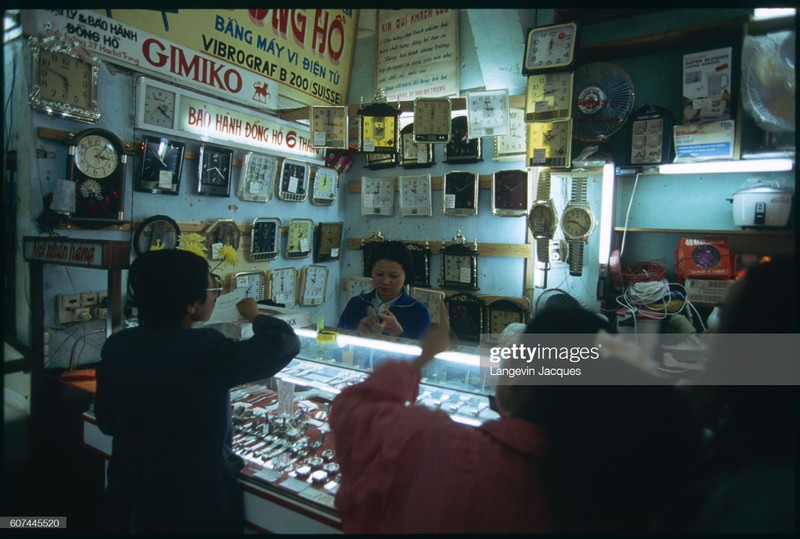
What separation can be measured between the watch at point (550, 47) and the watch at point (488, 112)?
338 millimetres

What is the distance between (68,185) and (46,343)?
3.81 ft

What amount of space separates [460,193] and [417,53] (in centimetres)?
186

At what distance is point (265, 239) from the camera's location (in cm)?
495

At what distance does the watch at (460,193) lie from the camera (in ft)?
17.0

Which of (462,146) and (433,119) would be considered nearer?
(433,119)

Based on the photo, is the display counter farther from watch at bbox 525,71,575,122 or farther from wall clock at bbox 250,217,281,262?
watch at bbox 525,71,575,122

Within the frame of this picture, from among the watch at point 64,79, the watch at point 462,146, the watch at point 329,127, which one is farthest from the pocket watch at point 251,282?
the watch at point 462,146

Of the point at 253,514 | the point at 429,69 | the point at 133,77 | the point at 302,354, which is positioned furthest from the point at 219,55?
the point at 253,514

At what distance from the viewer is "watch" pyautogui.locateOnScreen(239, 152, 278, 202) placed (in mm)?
4645

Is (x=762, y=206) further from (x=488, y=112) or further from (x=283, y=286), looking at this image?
(x=283, y=286)

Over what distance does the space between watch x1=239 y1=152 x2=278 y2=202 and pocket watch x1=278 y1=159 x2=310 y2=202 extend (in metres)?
0.11

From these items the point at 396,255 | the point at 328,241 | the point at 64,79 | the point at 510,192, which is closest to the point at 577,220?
the point at 510,192

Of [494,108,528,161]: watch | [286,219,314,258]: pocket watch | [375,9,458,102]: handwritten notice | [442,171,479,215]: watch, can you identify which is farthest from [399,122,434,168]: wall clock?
[286,219,314,258]: pocket watch

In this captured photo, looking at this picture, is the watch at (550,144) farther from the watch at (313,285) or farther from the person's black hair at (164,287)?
the person's black hair at (164,287)
